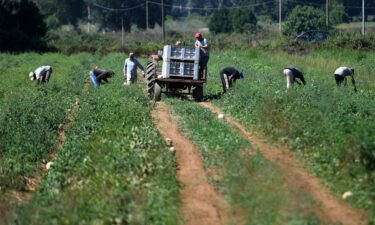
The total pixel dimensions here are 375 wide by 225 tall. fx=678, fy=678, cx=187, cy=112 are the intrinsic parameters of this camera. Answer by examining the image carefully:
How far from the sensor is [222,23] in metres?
92.6

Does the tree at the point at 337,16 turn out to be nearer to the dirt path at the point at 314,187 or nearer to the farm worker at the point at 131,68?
the farm worker at the point at 131,68

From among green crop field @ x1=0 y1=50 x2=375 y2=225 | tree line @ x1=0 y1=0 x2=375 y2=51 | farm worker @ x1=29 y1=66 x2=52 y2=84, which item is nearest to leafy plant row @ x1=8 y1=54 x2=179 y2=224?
green crop field @ x1=0 y1=50 x2=375 y2=225

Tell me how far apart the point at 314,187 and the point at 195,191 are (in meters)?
1.82

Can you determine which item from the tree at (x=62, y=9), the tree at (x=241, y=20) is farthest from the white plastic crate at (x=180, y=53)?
the tree at (x=62, y=9)

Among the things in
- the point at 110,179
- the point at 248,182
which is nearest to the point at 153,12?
the point at 110,179

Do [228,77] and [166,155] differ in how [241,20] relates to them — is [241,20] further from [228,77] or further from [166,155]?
[166,155]

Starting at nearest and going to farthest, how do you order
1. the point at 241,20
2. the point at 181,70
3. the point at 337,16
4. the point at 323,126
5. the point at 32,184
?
the point at 323,126 < the point at 32,184 < the point at 181,70 < the point at 337,16 < the point at 241,20

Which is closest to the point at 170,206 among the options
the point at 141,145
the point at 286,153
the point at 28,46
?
the point at 141,145

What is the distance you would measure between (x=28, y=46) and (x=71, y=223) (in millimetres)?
54327

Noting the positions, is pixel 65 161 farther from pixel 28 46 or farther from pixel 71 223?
pixel 28 46

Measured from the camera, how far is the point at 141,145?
1182cm

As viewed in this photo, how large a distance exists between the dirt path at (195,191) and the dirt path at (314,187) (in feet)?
3.72

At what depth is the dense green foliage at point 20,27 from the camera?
59.7 metres

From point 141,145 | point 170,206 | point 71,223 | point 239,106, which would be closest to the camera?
point 71,223
